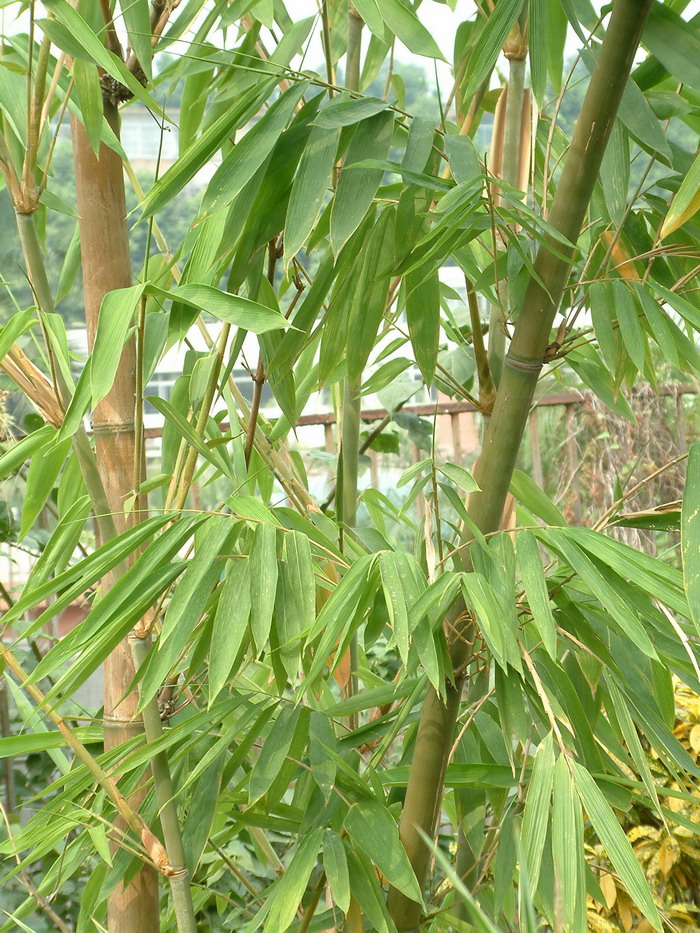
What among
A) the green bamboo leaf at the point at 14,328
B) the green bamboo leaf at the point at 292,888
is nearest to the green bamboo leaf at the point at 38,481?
the green bamboo leaf at the point at 14,328

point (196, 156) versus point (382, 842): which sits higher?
point (196, 156)

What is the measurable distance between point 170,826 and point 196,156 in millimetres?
490

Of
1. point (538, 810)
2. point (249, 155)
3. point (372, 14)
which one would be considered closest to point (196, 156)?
point (249, 155)

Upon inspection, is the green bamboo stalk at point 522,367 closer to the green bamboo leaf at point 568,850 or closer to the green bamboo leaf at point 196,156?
the green bamboo leaf at point 568,850

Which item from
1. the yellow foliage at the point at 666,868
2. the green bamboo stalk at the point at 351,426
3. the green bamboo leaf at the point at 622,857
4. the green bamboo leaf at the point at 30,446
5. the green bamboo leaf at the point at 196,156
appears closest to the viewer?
the green bamboo leaf at the point at 622,857

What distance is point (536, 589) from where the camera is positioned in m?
0.59

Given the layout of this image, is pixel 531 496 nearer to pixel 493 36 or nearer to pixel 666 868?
pixel 493 36

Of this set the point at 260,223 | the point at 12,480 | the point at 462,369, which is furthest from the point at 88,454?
the point at 12,480

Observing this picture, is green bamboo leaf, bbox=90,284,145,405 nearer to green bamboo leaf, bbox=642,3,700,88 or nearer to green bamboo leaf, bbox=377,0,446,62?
green bamboo leaf, bbox=377,0,446,62

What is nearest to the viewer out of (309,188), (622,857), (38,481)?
(622,857)

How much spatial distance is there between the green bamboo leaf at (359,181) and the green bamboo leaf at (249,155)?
0.17ft

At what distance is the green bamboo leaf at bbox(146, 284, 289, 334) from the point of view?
0.54m

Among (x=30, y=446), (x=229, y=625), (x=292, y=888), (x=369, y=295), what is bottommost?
(x=292, y=888)

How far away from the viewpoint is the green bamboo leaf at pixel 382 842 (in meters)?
0.65
